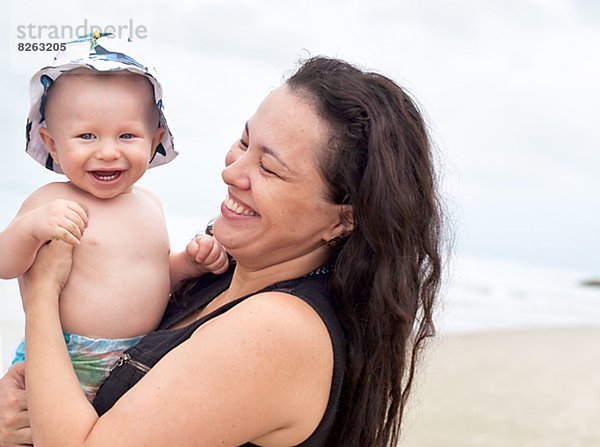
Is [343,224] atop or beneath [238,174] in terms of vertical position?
beneath

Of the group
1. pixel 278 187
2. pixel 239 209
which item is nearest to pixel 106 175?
pixel 239 209

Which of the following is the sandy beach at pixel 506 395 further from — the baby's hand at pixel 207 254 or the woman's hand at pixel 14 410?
the woman's hand at pixel 14 410

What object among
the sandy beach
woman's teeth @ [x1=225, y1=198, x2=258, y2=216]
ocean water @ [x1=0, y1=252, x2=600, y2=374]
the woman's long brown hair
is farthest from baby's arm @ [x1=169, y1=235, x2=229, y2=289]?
ocean water @ [x1=0, y1=252, x2=600, y2=374]

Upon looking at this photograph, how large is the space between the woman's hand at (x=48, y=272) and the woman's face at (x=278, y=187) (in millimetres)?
364

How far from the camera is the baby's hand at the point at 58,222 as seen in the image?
7.05 ft

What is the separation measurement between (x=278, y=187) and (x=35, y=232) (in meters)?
0.56

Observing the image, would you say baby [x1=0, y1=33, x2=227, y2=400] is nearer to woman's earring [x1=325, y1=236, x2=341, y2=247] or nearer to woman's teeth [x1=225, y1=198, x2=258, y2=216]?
woman's teeth [x1=225, y1=198, x2=258, y2=216]

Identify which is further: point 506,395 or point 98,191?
point 506,395

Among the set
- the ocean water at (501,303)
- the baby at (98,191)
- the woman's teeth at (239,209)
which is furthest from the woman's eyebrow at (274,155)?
the ocean water at (501,303)

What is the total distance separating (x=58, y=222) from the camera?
2154 mm

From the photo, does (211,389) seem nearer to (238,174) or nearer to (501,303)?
(238,174)

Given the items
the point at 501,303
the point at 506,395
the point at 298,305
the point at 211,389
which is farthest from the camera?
the point at 501,303

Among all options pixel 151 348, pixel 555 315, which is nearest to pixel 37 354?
pixel 151 348

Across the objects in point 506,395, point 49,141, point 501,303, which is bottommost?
point 501,303
